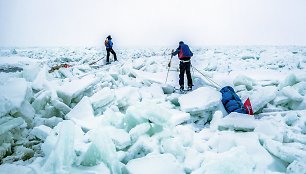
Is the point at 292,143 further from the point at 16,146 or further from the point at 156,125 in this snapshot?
the point at 16,146

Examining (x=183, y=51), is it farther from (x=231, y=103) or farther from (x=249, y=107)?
(x=249, y=107)

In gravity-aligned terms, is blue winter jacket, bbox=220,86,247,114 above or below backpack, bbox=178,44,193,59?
below

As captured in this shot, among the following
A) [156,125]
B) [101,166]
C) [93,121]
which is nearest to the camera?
[101,166]

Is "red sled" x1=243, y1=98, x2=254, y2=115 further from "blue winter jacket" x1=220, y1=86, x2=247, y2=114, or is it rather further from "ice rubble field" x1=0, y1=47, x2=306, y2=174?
"ice rubble field" x1=0, y1=47, x2=306, y2=174

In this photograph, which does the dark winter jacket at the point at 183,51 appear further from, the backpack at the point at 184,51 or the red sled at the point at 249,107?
the red sled at the point at 249,107

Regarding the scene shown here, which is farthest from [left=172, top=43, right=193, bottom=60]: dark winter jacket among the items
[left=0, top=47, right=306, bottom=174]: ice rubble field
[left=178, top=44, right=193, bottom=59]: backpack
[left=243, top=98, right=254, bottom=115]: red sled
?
[left=243, top=98, right=254, bottom=115]: red sled

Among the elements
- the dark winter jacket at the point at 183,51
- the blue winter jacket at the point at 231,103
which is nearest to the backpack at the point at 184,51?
the dark winter jacket at the point at 183,51

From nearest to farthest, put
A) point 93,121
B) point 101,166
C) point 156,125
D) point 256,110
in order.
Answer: point 101,166, point 156,125, point 93,121, point 256,110

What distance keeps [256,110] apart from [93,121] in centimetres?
321

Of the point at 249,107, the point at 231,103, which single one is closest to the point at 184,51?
the point at 231,103

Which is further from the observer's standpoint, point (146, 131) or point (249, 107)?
point (249, 107)

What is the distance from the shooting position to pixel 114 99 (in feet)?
17.7

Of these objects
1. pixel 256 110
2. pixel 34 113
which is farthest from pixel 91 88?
pixel 256 110

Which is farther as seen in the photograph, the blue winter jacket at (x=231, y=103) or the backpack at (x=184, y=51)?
the backpack at (x=184, y=51)
